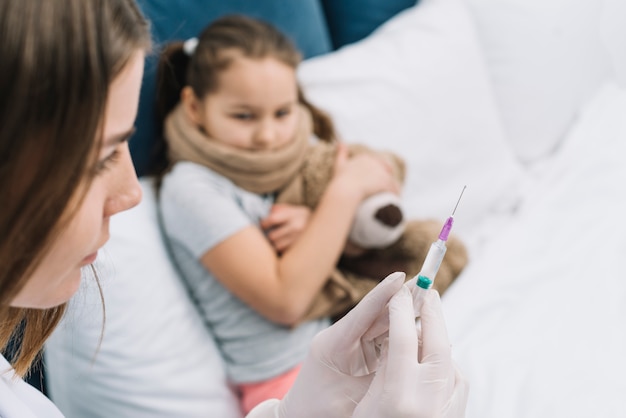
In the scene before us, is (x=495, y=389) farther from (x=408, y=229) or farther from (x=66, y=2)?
(x=66, y=2)

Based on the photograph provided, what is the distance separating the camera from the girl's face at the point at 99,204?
505mm

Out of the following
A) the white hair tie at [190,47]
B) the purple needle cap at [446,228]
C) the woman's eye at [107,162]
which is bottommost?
the white hair tie at [190,47]

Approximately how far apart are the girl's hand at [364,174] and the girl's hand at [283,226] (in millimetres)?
99

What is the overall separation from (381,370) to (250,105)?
0.55 metres

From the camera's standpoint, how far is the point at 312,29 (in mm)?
1396

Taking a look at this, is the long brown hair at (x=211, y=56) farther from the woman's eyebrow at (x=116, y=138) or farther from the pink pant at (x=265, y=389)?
the woman's eyebrow at (x=116, y=138)

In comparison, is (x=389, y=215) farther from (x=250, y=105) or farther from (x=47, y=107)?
(x=47, y=107)

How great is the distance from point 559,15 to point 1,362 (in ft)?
4.89

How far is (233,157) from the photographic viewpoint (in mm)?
1051

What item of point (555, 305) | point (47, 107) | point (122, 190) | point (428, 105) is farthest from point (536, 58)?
point (47, 107)

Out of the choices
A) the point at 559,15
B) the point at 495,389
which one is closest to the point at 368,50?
the point at 559,15

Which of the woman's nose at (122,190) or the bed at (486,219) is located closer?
the woman's nose at (122,190)

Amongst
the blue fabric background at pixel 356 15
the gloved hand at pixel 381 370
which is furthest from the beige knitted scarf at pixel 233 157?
the blue fabric background at pixel 356 15

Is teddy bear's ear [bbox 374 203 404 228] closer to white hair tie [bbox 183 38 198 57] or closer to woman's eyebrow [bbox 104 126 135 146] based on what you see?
white hair tie [bbox 183 38 198 57]
